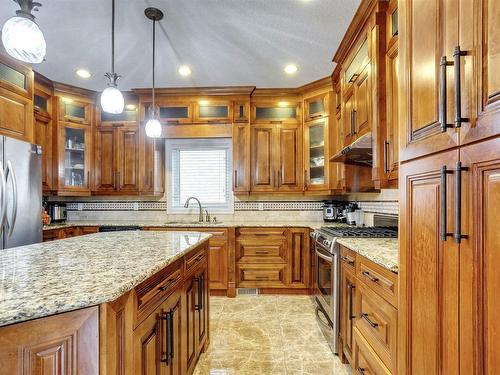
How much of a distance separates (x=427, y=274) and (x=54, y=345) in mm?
1162

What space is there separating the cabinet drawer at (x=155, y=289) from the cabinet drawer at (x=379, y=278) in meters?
1.07

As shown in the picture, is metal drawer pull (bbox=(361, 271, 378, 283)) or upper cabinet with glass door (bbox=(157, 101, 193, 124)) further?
upper cabinet with glass door (bbox=(157, 101, 193, 124))

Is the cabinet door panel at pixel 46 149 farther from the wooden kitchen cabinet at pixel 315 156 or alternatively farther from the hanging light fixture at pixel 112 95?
the wooden kitchen cabinet at pixel 315 156

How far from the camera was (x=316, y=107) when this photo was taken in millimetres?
3486

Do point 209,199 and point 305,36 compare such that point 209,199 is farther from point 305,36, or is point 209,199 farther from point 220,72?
point 305,36

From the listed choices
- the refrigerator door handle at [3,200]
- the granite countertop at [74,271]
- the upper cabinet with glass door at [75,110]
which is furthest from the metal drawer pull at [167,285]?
the upper cabinet with glass door at [75,110]

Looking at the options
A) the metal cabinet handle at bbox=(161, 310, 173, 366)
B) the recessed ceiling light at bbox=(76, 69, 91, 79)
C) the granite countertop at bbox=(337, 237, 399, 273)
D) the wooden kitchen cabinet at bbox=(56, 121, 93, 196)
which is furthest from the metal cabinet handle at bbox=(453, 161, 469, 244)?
the wooden kitchen cabinet at bbox=(56, 121, 93, 196)

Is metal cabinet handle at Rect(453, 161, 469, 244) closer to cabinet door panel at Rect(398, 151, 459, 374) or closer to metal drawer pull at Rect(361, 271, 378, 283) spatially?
cabinet door panel at Rect(398, 151, 459, 374)

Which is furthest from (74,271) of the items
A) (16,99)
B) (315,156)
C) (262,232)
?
(315,156)

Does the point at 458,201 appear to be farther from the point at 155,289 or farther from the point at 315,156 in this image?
the point at 315,156

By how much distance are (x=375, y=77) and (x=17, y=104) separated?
3318mm

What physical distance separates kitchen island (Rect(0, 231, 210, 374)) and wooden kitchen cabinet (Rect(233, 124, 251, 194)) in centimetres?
193

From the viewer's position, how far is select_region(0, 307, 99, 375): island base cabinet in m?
0.70

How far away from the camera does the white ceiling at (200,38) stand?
2.03 meters
